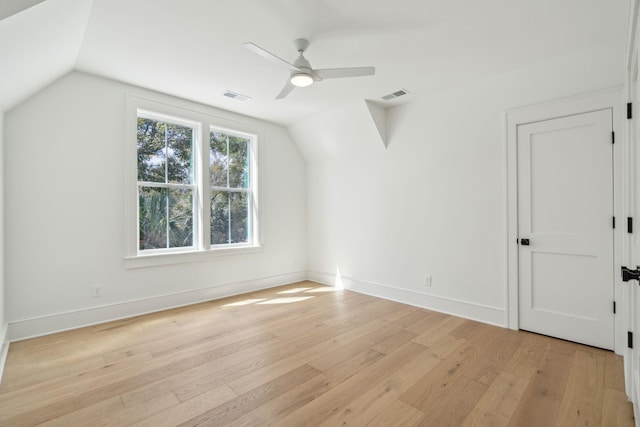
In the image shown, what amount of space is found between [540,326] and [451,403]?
170 cm

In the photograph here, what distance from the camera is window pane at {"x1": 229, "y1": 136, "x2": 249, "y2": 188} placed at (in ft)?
15.0

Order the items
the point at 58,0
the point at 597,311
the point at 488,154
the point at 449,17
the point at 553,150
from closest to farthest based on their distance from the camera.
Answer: the point at 58,0
the point at 449,17
the point at 597,311
the point at 553,150
the point at 488,154

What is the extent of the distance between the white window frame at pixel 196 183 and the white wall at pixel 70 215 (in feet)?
→ 0.29

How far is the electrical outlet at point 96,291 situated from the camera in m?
3.24

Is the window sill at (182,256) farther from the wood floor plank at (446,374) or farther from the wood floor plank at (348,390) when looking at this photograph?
the wood floor plank at (446,374)

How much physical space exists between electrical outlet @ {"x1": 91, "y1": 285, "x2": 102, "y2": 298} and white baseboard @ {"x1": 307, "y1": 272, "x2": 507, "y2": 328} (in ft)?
10.3

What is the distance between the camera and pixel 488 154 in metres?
3.29

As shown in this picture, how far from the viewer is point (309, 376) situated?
2.25 meters

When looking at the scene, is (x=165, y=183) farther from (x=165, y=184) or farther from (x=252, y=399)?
(x=252, y=399)

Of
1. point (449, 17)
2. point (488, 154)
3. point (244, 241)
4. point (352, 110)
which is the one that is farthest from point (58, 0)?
point (488, 154)

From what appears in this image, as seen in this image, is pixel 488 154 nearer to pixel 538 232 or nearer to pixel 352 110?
pixel 538 232

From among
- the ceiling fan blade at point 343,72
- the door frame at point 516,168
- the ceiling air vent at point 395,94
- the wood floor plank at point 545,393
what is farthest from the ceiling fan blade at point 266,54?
the wood floor plank at point 545,393

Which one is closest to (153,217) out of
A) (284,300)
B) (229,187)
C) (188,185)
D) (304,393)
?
(188,185)

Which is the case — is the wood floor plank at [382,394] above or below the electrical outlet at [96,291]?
below
